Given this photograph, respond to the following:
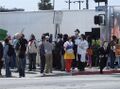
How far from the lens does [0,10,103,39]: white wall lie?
117 ft

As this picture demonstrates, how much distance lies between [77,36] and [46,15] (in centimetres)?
770

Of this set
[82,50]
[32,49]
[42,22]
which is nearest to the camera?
[82,50]

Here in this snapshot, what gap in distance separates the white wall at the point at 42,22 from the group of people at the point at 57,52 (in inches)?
175

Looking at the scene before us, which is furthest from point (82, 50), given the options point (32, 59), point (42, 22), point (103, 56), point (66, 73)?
point (42, 22)

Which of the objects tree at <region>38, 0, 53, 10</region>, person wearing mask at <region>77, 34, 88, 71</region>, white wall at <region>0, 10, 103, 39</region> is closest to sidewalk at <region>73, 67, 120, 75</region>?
person wearing mask at <region>77, 34, 88, 71</region>

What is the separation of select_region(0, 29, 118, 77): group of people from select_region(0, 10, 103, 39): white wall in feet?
14.6

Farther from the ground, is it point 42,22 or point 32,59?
point 42,22

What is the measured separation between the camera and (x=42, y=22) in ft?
120

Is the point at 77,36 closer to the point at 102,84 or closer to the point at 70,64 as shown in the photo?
the point at 70,64

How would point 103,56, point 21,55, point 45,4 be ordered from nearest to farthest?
point 21,55
point 103,56
point 45,4

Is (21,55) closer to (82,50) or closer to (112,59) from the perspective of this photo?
(82,50)

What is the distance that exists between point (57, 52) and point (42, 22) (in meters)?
7.62

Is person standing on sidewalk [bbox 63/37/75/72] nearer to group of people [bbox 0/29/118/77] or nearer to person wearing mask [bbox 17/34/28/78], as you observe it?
group of people [bbox 0/29/118/77]

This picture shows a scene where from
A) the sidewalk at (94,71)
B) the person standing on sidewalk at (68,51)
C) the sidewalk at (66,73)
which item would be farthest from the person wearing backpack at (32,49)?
the sidewalk at (94,71)
